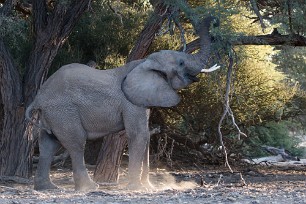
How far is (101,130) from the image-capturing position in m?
12.0

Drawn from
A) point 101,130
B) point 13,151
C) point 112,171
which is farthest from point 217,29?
point 13,151

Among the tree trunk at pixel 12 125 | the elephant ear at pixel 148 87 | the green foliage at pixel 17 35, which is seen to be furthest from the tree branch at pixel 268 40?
the tree trunk at pixel 12 125

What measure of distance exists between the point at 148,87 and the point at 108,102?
635 mm

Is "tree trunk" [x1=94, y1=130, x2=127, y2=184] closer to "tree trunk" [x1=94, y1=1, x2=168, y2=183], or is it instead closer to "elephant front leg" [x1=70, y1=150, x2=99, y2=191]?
"tree trunk" [x1=94, y1=1, x2=168, y2=183]

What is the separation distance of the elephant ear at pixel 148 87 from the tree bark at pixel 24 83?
311cm

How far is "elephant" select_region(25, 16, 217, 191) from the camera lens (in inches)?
464

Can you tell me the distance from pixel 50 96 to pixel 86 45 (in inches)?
290

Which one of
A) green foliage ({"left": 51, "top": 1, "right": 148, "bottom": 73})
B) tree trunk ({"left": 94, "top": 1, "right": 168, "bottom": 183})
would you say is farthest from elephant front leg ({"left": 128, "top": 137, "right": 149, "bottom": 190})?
green foliage ({"left": 51, "top": 1, "right": 148, "bottom": 73})

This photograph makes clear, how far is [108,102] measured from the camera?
11898mm

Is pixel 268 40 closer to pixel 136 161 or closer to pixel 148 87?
pixel 148 87

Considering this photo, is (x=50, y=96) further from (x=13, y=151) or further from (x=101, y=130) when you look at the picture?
(x=13, y=151)

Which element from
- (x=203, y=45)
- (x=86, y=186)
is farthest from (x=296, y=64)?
(x=86, y=186)

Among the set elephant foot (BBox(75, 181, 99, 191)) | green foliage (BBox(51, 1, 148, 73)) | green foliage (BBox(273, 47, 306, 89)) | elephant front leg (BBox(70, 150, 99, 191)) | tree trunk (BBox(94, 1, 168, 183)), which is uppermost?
green foliage (BBox(273, 47, 306, 89))

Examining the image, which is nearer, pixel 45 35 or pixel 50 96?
pixel 50 96
